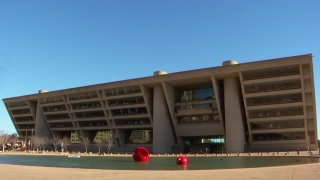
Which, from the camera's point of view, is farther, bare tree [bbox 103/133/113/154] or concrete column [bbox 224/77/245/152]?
bare tree [bbox 103/133/113/154]

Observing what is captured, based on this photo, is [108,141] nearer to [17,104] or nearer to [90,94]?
[90,94]

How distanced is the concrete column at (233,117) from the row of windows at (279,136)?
400 centimetres

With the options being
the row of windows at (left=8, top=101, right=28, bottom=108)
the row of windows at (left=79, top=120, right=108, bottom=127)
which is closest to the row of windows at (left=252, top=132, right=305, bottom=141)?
the row of windows at (left=79, top=120, right=108, bottom=127)

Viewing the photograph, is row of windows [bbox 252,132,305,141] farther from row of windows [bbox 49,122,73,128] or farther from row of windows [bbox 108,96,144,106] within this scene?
row of windows [bbox 49,122,73,128]

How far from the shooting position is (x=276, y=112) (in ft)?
273

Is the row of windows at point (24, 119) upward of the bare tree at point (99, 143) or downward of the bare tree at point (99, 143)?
upward

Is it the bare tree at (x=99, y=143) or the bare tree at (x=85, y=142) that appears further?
the bare tree at (x=85, y=142)

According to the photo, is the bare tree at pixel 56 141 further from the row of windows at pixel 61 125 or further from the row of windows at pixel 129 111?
the row of windows at pixel 129 111

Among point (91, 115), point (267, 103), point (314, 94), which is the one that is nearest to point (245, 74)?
point (267, 103)

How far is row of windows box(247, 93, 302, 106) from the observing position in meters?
80.0

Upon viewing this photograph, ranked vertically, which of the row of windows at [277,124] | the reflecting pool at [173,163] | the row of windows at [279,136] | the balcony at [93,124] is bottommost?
the reflecting pool at [173,163]

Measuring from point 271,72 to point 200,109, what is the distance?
2119 centimetres

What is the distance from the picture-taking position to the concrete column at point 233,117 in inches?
3322

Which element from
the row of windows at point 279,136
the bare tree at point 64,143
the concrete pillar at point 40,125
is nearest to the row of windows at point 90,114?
the bare tree at point 64,143
